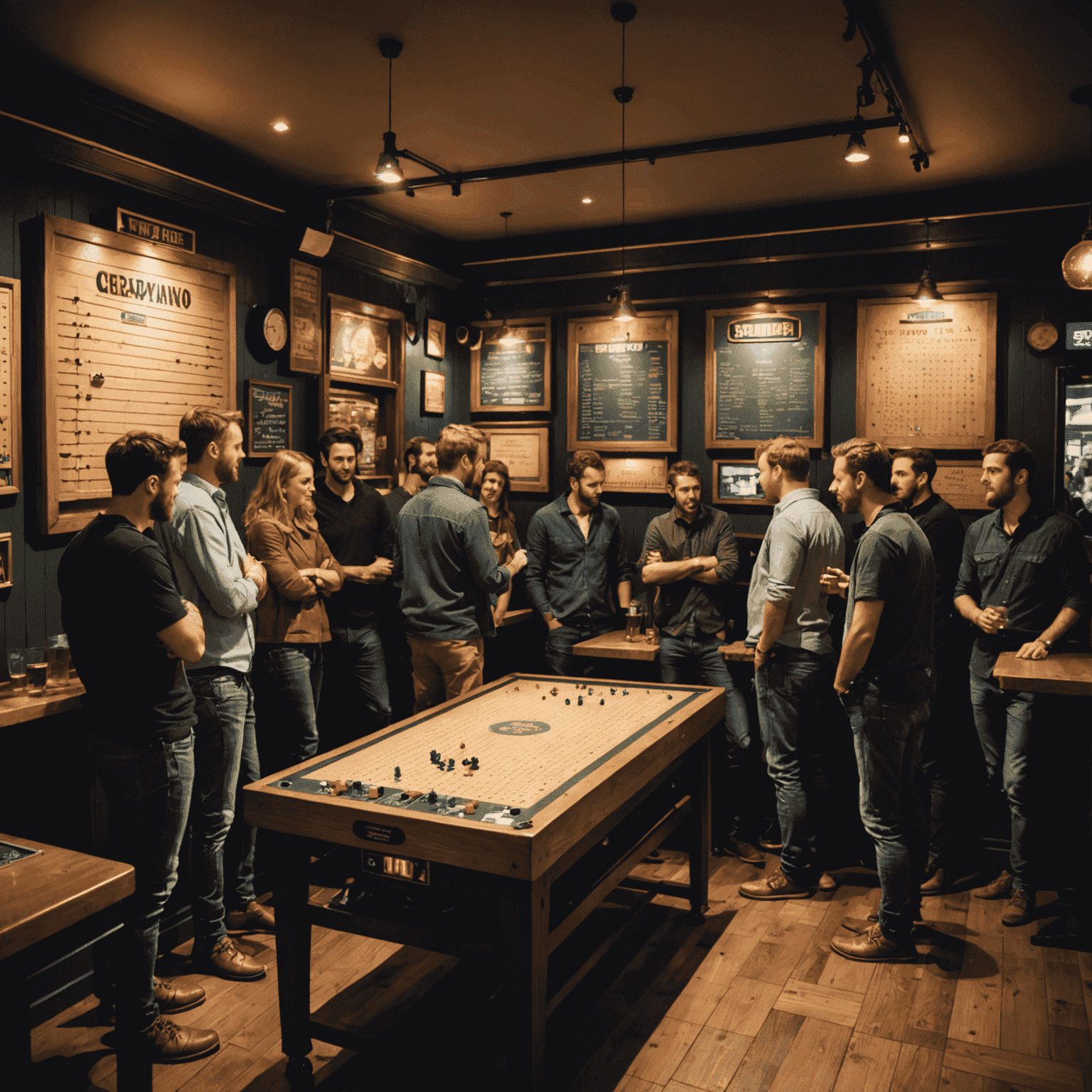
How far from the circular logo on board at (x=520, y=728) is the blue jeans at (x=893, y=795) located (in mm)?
1160

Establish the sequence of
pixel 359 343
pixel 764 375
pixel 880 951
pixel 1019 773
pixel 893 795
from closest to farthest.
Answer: pixel 893 795 → pixel 880 951 → pixel 1019 773 → pixel 359 343 → pixel 764 375

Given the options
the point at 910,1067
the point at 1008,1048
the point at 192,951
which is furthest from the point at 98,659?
the point at 1008,1048

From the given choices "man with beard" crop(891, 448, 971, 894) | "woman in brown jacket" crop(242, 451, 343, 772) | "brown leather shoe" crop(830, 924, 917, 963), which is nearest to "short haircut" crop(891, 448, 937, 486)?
"man with beard" crop(891, 448, 971, 894)

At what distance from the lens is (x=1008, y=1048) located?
293 centimetres

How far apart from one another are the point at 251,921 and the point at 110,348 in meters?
2.46

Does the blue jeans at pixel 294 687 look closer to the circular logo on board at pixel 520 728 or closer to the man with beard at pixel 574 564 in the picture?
the circular logo on board at pixel 520 728

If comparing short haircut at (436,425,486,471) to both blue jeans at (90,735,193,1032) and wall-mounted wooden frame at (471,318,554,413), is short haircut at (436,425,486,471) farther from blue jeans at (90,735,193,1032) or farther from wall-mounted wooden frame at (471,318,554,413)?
wall-mounted wooden frame at (471,318,554,413)

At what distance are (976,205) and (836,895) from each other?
3.77m

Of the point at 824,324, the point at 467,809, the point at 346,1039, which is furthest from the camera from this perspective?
the point at 824,324

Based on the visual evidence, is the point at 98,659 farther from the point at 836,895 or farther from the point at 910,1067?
the point at 836,895

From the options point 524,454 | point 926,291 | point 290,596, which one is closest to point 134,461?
point 290,596

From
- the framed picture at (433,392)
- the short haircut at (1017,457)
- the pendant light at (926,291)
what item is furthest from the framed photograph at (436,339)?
the short haircut at (1017,457)

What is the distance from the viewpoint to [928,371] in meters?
5.34

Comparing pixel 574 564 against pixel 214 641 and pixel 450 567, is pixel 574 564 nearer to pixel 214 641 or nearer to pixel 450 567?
pixel 450 567
